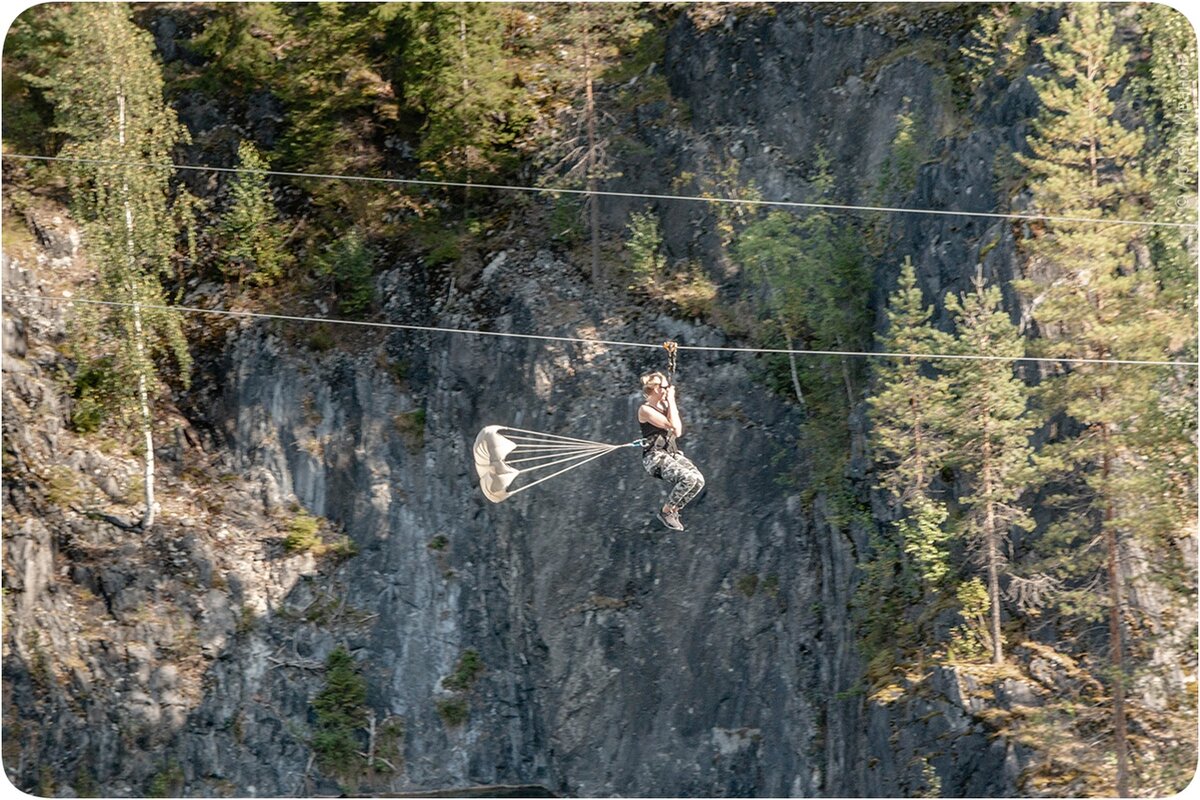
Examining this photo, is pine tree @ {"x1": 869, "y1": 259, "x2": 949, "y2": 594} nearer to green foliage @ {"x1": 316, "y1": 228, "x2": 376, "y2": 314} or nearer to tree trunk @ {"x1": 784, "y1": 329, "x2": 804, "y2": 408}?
tree trunk @ {"x1": 784, "y1": 329, "x2": 804, "y2": 408}

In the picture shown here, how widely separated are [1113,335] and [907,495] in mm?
4785

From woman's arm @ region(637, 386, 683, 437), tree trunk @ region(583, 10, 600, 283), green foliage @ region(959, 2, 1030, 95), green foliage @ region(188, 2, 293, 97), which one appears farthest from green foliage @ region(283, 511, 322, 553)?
green foliage @ region(959, 2, 1030, 95)

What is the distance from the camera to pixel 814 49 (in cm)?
3122

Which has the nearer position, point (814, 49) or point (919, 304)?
point (919, 304)

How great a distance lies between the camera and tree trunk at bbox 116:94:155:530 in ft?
101

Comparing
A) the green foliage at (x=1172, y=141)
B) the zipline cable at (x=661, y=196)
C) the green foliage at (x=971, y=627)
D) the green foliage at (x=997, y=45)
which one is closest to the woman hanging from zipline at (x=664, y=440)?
the green foliage at (x=971, y=627)

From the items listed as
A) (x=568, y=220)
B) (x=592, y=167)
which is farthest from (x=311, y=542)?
(x=592, y=167)

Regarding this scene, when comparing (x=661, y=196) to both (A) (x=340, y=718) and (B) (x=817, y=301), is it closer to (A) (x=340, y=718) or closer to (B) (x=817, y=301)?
(B) (x=817, y=301)

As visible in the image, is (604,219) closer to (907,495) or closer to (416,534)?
(416,534)

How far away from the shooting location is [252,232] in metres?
32.8

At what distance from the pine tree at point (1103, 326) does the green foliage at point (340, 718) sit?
14.3 m

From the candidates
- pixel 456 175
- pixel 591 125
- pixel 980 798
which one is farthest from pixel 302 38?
pixel 980 798

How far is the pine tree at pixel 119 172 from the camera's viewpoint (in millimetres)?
30547

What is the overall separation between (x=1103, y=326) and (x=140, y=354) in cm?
1865
